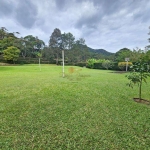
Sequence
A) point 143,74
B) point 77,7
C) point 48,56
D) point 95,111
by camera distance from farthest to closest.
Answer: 1. point 48,56
2. point 77,7
3. point 143,74
4. point 95,111

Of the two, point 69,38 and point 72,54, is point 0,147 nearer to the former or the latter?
point 72,54

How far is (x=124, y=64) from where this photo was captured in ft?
63.6

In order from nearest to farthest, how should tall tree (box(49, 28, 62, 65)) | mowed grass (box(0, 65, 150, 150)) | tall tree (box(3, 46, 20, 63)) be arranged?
mowed grass (box(0, 65, 150, 150)) → tall tree (box(3, 46, 20, 63)) → tall tree (box(49, 28, 62, 65))

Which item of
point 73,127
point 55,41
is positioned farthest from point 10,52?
point 73,127

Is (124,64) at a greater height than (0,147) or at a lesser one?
greater

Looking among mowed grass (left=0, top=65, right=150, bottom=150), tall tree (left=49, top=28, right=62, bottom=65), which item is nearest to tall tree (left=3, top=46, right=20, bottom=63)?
tall tree (left=49, top=28, right=62, bottom=65)

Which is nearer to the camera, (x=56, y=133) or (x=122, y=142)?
(x=122, y=142)

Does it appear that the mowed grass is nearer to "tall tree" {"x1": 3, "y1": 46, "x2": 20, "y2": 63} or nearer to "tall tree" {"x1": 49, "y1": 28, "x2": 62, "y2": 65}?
"tall tree" {"x1": 3, "y1": 46, "x2": 20, "y2": 63}

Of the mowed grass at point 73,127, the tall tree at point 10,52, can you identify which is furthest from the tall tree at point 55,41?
the mowed grass at point 73,127

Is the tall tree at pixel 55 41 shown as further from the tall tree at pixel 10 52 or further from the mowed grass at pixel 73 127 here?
the mowed grass at pixel 73 127

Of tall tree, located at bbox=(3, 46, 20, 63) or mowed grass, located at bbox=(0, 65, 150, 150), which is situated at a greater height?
tall tree, located at bbox=(3, 46, 20, 63)

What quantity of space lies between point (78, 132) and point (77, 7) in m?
11.4

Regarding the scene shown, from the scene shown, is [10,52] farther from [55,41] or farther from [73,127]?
[73,127]

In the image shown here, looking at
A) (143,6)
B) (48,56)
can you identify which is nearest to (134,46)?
(143,6)
